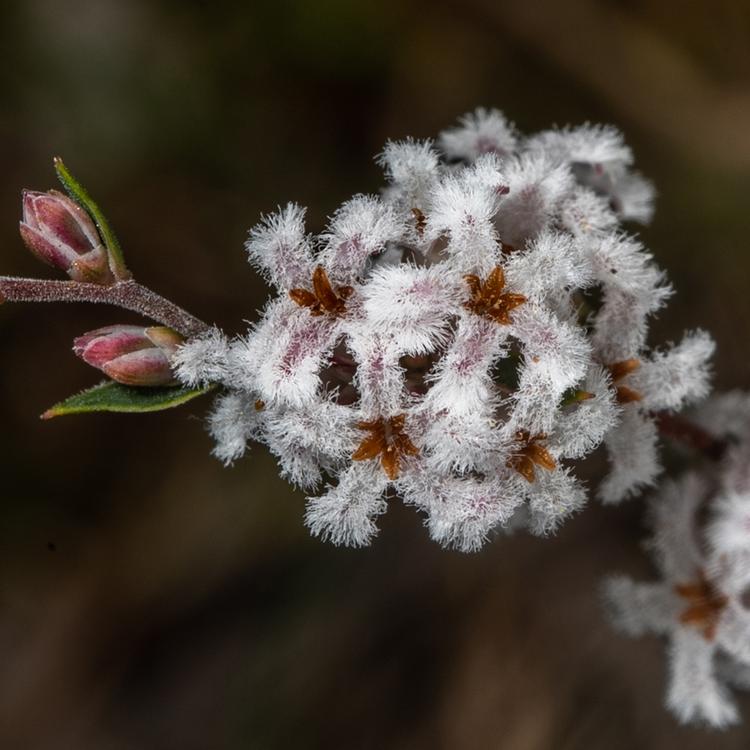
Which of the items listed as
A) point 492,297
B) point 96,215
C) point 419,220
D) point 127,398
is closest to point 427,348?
point 492,297

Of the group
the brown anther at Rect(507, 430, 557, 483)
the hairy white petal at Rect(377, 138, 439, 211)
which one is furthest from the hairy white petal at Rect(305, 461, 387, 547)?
the hairy white petal at Rect(377, 138, 439, 211)

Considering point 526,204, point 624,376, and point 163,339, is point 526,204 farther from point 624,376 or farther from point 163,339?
point 163,339

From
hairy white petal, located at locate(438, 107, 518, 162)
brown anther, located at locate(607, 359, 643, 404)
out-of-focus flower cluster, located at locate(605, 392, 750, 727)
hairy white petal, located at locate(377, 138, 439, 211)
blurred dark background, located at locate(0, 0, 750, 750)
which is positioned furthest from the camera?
blurred dark background, located at locate(0, 0, 750, 750)

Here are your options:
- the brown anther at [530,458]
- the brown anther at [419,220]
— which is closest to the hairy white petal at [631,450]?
the brown anther at [530,458]

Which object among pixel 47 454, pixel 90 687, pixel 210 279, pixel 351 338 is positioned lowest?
pixel 90 687

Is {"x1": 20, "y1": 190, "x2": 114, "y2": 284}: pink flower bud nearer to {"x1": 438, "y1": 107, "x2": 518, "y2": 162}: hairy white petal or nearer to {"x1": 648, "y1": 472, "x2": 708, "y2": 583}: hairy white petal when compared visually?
{"x1": 438, "y1": 107, "x2": 518, "y2": 162}: hairy white petal

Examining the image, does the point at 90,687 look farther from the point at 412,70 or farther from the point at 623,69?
the point at 623,69

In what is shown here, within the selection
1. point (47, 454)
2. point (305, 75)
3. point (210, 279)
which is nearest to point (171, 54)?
point (305, 75)
